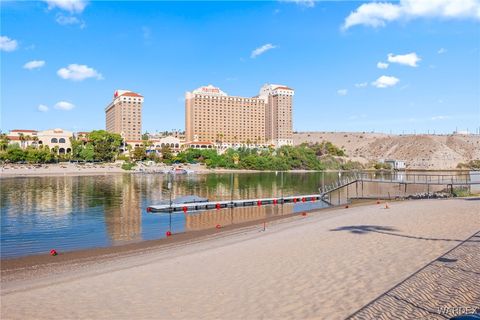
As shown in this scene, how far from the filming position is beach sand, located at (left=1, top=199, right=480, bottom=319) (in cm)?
1196

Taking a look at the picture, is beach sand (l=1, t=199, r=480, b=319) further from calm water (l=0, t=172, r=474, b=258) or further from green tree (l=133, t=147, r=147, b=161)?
green tree (l=133, t=147, r=147, b=161)

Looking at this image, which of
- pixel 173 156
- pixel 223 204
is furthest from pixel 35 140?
pixel 223 204

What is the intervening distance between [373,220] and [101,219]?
26917 millimetres

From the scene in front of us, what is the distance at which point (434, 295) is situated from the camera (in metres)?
11.2

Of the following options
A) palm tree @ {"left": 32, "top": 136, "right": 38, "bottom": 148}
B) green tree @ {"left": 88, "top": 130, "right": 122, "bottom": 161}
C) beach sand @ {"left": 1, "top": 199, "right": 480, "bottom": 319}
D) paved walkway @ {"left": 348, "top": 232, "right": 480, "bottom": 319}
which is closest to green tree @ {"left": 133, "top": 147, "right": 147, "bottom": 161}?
green tree @ {"left": 88, "top": 130, "right": 122, "bottom": 161}

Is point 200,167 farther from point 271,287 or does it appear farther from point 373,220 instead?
point 271,287

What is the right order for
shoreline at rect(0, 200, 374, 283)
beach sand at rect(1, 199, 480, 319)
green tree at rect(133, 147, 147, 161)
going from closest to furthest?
beach sand at rect(1, 199, 480, 319) < shoreline at rect(0, 200, 374, 283) < green tree at rect(133, 147, 147, 161)

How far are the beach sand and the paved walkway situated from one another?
2.06 feet

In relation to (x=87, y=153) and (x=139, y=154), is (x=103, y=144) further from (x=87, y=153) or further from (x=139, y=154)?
(x=139, y=154)

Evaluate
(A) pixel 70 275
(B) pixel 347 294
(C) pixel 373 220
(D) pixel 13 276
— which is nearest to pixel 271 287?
(B) pixel 347 294

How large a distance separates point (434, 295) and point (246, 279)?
662 cm

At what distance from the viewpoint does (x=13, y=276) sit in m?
19.8

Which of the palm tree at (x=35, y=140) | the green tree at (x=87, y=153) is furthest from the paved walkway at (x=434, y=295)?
the palm tree at (x=35, y=140)

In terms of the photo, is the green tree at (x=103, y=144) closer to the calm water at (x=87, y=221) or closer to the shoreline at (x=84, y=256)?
the calm water at (x=87, y=221)
